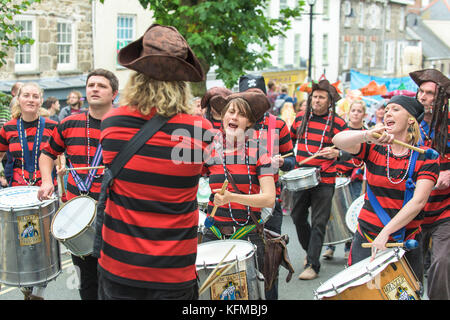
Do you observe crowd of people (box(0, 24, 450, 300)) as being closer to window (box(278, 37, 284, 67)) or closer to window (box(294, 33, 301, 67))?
window (box(278, 37, 284, 67))

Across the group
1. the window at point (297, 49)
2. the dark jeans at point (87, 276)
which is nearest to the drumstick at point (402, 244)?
the dark jeans at point (87, 276)

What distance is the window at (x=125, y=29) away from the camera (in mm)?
20656

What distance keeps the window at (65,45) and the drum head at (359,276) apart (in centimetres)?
1671

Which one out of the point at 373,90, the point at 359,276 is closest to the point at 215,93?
the point at 359,276

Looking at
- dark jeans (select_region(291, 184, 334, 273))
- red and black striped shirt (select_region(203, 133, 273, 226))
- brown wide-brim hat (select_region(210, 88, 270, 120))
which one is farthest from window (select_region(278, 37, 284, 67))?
red and black striped shirt (select_region(203, 133, 273, 226))

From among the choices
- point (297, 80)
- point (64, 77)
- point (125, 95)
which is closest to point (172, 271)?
point (125, 95)

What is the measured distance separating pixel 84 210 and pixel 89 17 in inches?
643

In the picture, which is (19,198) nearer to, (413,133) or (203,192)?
(203,192)

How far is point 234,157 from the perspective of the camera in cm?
446

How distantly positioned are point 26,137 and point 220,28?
23.0 feet

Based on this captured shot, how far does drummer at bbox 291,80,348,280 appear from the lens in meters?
6.64

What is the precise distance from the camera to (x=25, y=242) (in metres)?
4.58
